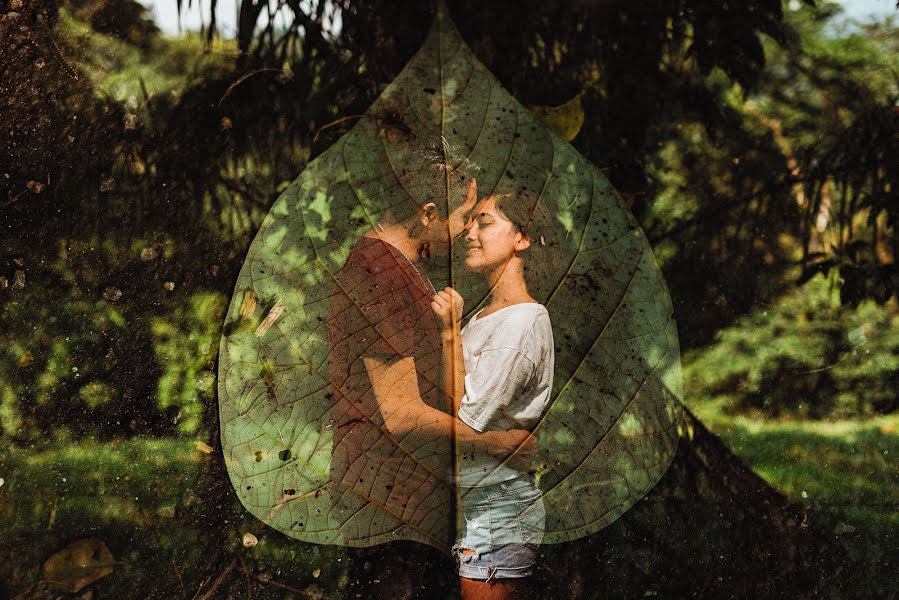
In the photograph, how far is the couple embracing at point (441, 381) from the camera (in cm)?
156

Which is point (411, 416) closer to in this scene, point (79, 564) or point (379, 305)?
point (379, 305)

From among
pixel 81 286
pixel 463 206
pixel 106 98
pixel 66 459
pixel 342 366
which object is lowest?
pixel 66 459

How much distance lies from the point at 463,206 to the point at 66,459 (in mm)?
1214

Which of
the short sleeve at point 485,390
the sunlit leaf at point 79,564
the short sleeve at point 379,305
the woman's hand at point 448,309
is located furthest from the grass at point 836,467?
the sunlit leaf at point 79,564

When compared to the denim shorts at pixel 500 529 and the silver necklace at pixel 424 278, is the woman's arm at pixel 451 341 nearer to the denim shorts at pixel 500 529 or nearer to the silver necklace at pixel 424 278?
the silver necklace at pixel 424 278

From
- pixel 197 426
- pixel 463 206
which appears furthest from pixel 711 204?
pixel 197 426

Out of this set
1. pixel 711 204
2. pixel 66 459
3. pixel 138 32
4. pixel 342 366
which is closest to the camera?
pixel 342 366

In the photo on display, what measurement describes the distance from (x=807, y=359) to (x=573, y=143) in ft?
3.13

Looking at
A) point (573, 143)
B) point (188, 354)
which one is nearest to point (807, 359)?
point (573, 143)

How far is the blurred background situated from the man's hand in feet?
1.01

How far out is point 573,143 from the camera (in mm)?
1885

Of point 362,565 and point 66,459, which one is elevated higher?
point 66,459

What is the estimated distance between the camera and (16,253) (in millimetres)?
1758

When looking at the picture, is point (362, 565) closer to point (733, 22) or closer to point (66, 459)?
point (66, 459)
